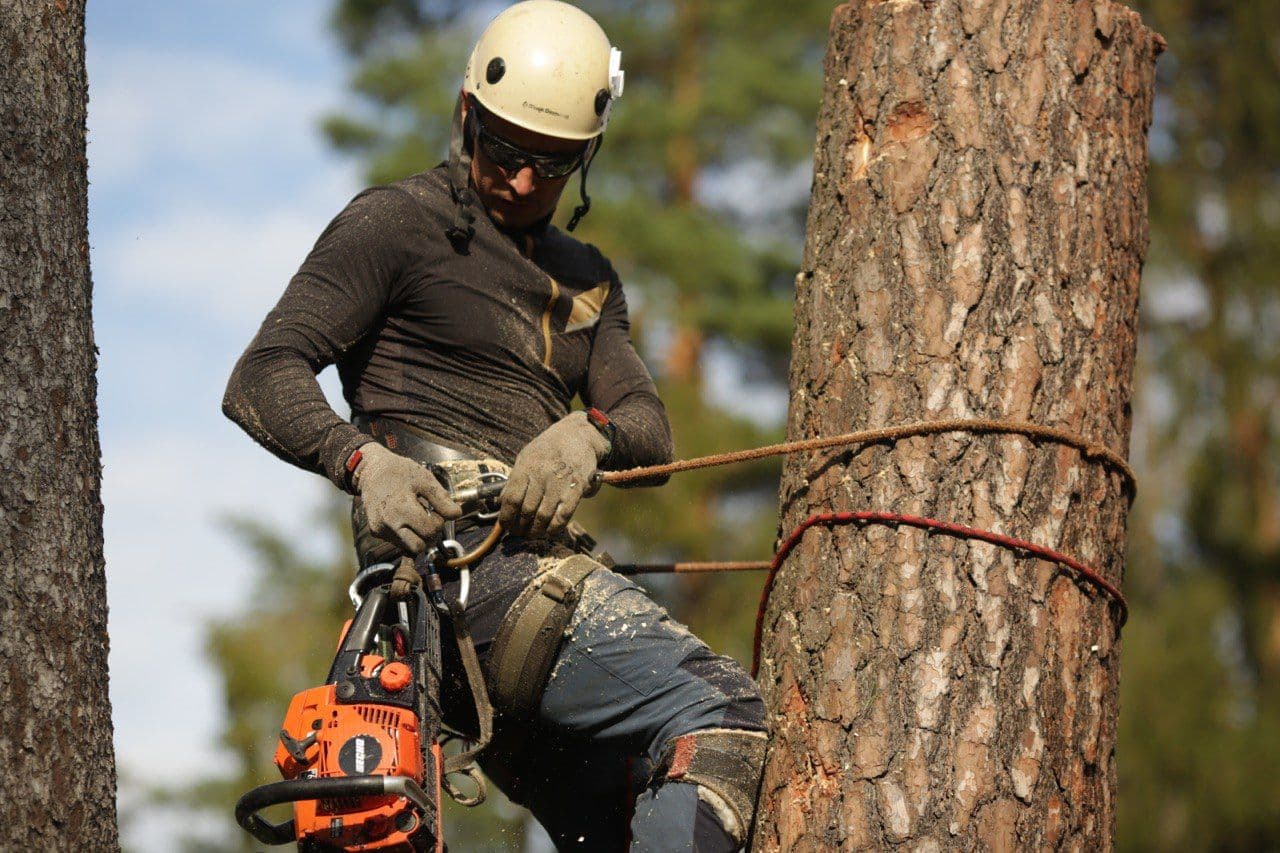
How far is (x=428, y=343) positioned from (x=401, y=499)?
508 millimetres

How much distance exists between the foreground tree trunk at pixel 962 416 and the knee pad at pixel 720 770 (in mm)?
103

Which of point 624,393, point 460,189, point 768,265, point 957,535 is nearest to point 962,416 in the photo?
point 957,535

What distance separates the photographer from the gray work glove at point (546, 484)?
312 centimetres

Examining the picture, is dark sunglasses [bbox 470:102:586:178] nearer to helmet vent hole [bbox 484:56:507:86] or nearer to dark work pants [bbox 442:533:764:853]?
helmet vent hole [bbox 484:56:507:86]

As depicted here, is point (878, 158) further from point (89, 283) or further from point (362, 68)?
point (362, 68)

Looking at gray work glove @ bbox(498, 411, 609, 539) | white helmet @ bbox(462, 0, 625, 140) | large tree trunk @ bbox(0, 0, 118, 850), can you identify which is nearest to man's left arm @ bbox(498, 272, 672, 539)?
gray work glove @ bbox(498, 411, 609, 539)

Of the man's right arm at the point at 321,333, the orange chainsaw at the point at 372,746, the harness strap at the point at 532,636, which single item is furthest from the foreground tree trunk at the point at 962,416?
the man's right arm at the point at 321,333

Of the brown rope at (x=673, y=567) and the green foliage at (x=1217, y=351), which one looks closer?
the brown rope at (x=673, y=567)

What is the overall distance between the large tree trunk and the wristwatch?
1050 mm

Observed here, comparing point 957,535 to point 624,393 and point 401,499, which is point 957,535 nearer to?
point 624,393

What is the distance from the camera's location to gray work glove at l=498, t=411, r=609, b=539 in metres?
3.12

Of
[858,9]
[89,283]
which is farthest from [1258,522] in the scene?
[89,283]

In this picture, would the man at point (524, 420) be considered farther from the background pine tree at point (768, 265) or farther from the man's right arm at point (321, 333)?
the background pine tree at point (768, 265)

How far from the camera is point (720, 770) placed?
9.89 ft
